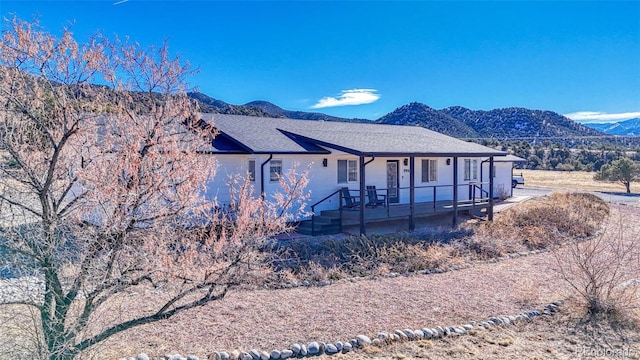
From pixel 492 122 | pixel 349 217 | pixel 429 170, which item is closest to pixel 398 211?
pixel 349 217

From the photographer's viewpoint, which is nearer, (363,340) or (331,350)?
(331,350)

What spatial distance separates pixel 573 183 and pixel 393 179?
2473 cm

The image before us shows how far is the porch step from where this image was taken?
47.8ft

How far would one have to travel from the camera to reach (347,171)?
55.4 feet

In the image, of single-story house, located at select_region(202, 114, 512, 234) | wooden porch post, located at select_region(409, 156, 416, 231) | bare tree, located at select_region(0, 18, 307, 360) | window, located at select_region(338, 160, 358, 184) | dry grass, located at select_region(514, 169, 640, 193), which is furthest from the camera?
dry grass, located at select_region(514, 169, 640, 193)

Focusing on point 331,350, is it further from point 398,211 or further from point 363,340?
point 398,211

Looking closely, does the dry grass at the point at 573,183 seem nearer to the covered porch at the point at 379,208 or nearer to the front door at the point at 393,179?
the covered porch at the point at 379,208

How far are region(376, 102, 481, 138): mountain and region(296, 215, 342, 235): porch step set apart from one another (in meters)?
39.0

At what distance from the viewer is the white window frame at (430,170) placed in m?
19.1

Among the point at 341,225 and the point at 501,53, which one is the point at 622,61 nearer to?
the point at 501,53

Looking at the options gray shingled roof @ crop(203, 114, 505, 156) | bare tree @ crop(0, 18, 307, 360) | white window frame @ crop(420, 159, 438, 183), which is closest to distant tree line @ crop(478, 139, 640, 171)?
white window frame @ crop(420, 159, 438, 183)

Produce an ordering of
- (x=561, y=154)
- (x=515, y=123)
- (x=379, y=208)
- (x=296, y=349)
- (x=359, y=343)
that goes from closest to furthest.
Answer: (x=296, y=349), (x=359, y=343), (x=379, y=208), (x=561, y=154), (x=515, y=123)

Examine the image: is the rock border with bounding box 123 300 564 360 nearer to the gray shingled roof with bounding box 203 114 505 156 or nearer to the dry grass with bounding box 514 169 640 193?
the gray shingled roof with bounding box 203 114 505 156

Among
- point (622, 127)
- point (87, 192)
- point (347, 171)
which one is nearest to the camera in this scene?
point (87, 192)
